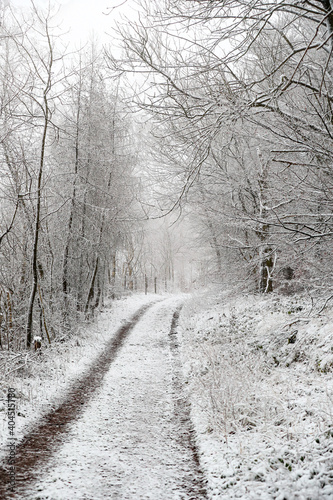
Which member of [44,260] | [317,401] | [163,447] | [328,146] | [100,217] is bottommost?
[163,447]

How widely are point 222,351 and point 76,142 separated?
30.7 feet

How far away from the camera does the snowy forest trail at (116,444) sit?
3682 millimetres

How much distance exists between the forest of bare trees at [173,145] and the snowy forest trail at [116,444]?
3.00 metres

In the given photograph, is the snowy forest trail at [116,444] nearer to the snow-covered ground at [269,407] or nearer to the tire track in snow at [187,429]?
the tire track in snow at [187,429]

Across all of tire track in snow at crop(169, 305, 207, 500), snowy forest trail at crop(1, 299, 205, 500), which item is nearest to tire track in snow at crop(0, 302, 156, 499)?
snowy forest trail at crop(1, 299, 205, 500)

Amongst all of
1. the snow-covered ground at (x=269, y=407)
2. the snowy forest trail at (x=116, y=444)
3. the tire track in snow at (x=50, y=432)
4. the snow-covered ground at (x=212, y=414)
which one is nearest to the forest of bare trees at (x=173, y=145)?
the snow-covered ground at (x=269, y=407)

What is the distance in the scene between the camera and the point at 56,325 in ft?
37.6

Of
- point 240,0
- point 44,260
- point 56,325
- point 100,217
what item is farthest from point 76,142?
point 240,0

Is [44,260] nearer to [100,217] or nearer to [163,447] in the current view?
[100,217]

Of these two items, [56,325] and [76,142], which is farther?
[76,142]

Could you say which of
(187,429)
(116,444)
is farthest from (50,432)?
(187,429)

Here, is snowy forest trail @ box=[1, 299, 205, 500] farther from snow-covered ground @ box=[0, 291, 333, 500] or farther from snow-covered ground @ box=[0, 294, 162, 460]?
snow-covered ground @ box=[0, 294, 162, 460]

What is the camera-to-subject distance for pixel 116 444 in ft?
15.6

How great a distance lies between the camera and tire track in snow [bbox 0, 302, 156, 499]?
3914 millimetres
